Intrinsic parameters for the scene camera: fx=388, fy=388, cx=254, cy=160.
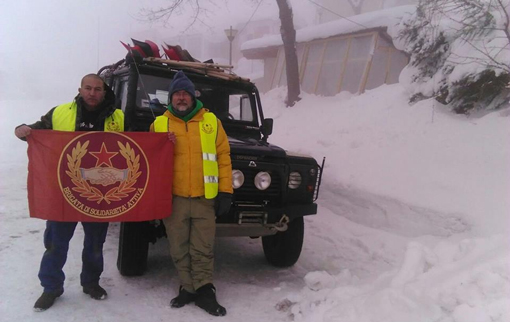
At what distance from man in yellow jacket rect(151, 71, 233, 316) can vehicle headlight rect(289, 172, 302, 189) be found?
84 centimetres

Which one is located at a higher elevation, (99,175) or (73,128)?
(73,128)

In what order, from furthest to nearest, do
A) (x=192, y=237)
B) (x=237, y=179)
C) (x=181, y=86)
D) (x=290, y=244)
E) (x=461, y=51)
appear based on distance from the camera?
(x=461, y=51)
(x=290, y=244)
(x=237, y=179)
(x=192, y=237)
(x=181, y=86)

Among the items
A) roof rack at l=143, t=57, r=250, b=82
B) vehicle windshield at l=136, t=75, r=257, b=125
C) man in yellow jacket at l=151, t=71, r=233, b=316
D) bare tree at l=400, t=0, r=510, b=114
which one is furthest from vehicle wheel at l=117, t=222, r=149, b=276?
bare tree at l=400, t=0, r=510, b=114

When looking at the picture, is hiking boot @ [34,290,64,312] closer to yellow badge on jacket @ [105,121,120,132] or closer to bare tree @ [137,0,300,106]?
yellow badge on jacket @ [105,121,120,132]

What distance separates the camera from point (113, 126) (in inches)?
129

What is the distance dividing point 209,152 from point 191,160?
17 cm

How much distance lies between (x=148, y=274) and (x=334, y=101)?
9.15 meters

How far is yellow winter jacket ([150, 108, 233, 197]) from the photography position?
10.7ft

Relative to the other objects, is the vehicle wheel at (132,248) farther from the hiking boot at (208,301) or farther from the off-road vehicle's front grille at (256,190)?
the off-road vehicle's front grille at (256,190)

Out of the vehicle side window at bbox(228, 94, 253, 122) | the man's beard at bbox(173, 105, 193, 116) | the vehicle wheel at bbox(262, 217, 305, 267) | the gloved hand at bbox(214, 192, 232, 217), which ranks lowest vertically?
the vehicle wheel at bbox(262, 217, 305, 267)

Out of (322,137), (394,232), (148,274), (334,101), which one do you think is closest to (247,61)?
(334,101)

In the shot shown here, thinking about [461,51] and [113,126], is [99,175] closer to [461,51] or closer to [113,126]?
[113,126]

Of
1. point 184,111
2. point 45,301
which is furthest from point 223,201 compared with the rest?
point 45,301

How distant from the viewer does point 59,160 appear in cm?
306
